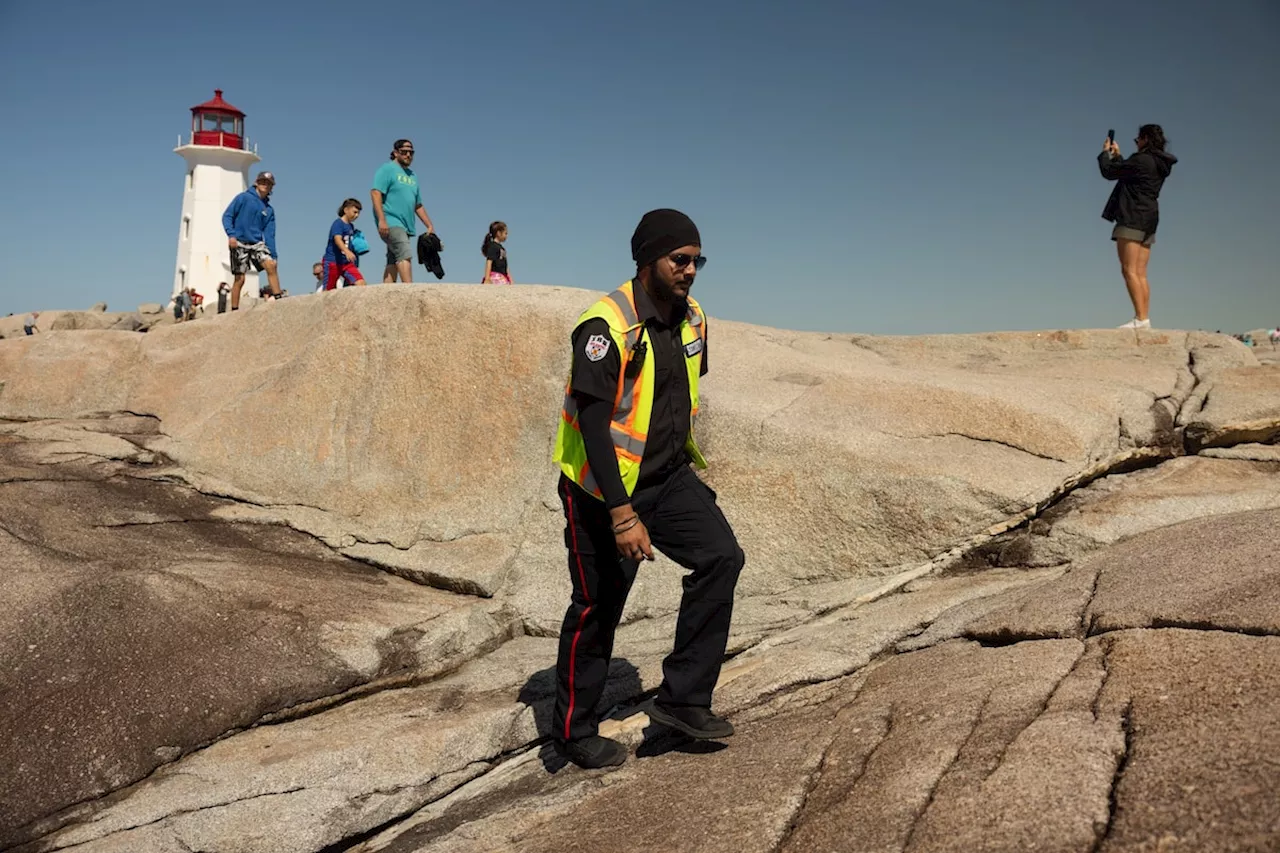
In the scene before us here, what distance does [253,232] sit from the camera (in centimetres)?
1089

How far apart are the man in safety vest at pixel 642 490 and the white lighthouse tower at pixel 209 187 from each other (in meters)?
34.5

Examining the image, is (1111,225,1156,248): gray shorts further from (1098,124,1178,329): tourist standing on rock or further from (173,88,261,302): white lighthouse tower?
(173,88,261,302): white lighthouse tower

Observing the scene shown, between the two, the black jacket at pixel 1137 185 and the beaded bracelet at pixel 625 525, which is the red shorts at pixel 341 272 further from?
Result: the beaded bracelet at pixel 625 525

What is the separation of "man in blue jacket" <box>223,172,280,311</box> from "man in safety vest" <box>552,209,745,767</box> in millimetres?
8046

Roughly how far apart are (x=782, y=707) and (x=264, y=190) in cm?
897

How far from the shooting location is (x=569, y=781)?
388cm

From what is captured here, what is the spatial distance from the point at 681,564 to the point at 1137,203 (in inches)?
253

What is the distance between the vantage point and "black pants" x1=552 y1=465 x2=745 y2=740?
12.2 ft

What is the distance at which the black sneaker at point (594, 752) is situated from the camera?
3.89 m

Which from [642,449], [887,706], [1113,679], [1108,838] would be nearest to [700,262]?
[642,449]

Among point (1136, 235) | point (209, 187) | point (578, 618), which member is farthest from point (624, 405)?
point (209, 187)

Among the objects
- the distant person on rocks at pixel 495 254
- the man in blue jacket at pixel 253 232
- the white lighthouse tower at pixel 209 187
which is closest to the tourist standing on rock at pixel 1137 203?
the distant person on rocks at pixel 495 254

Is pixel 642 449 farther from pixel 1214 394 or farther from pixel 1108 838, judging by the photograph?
pixel 1214 394

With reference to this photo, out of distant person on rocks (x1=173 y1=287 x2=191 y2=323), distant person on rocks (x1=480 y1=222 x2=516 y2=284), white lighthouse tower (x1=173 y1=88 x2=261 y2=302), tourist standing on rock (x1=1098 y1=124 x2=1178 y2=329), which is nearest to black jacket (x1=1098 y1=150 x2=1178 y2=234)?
tourist standing on rock (x1=1098 y1=124 x2=1178 y2=329)
